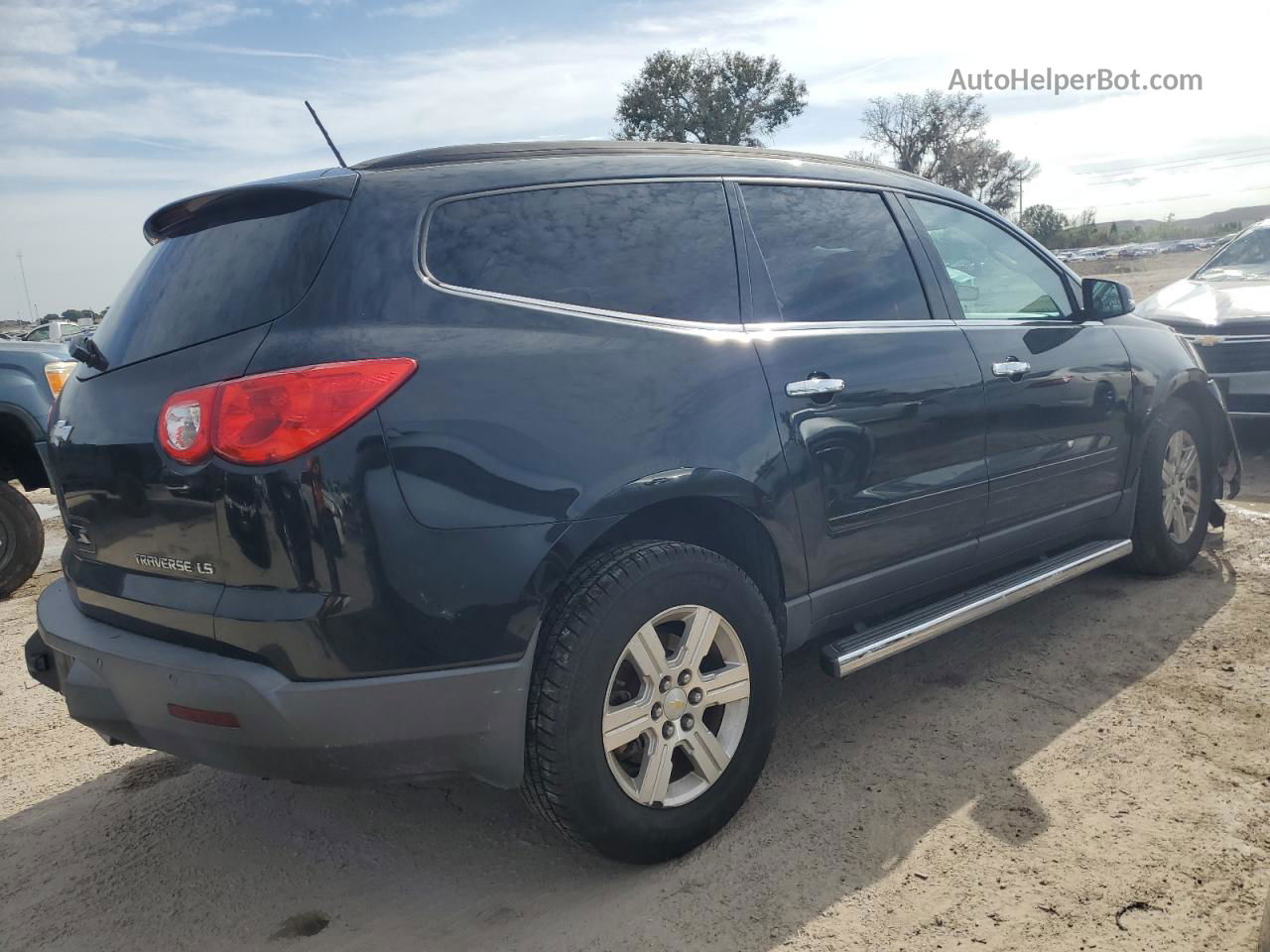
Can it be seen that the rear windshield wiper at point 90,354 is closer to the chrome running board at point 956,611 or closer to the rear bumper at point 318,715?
the rear bumper at point 318,715

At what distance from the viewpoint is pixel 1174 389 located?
452 cm

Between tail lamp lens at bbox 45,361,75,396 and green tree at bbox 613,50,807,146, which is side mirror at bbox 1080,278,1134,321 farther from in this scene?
green tree at bbox 613,50,807,146

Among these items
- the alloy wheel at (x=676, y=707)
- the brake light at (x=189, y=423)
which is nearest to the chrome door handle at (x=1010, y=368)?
the alloy wheel at (x=676, y=707)

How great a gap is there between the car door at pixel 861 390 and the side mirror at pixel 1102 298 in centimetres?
99

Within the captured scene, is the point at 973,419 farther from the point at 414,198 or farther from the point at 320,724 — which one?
the point at 320,724

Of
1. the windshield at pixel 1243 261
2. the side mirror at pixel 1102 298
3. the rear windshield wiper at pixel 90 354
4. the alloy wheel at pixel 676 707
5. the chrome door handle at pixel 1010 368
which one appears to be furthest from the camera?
the windshield at pixel 1243 261

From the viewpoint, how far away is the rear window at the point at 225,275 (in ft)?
7.74

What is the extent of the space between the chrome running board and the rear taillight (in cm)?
156

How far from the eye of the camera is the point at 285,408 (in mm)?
2172

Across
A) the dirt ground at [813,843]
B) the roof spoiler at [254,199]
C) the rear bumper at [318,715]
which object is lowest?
the dirt ground at [813,843]

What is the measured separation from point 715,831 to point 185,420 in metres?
1.66

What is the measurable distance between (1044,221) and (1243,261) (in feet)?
132

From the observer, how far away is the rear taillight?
7.09ft

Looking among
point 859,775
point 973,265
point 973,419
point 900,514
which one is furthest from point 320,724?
point 973,265
